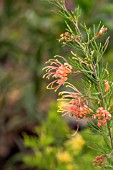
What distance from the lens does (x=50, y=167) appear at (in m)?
2.29

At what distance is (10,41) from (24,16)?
19cm

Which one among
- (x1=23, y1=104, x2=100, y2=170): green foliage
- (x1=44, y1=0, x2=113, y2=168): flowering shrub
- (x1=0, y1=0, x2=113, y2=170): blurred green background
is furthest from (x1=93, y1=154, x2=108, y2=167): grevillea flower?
(x1=23, y1=104, x2=100, y2=170): green foliage

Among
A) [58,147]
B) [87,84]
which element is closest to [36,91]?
[58,147]

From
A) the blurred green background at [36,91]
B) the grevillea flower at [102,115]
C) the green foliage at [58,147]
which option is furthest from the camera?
the blurred green background at [36,91]

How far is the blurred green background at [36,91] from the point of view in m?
2.25

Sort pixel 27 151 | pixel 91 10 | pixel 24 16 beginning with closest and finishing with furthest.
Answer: pixel 91 10 → pixel 24 16 → pixel 27 151

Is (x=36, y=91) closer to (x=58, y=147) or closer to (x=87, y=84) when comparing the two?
(x=58, y=147)

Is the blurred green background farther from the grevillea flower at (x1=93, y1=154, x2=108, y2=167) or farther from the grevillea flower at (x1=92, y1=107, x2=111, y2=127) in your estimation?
the grevillea flower at (x1=92, y1=107, x2=111, y2=127)

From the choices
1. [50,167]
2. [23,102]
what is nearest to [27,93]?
[23,102]

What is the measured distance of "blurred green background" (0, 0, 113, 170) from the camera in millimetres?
2246

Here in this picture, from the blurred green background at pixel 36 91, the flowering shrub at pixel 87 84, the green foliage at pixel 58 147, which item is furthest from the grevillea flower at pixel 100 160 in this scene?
the green foliage at pixel 58 147

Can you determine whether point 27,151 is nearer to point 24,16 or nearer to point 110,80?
point 24,16

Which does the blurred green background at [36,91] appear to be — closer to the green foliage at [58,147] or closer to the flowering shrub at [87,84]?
the green foliage at [58,147]

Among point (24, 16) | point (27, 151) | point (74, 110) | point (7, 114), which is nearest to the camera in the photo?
point (74, 110)
